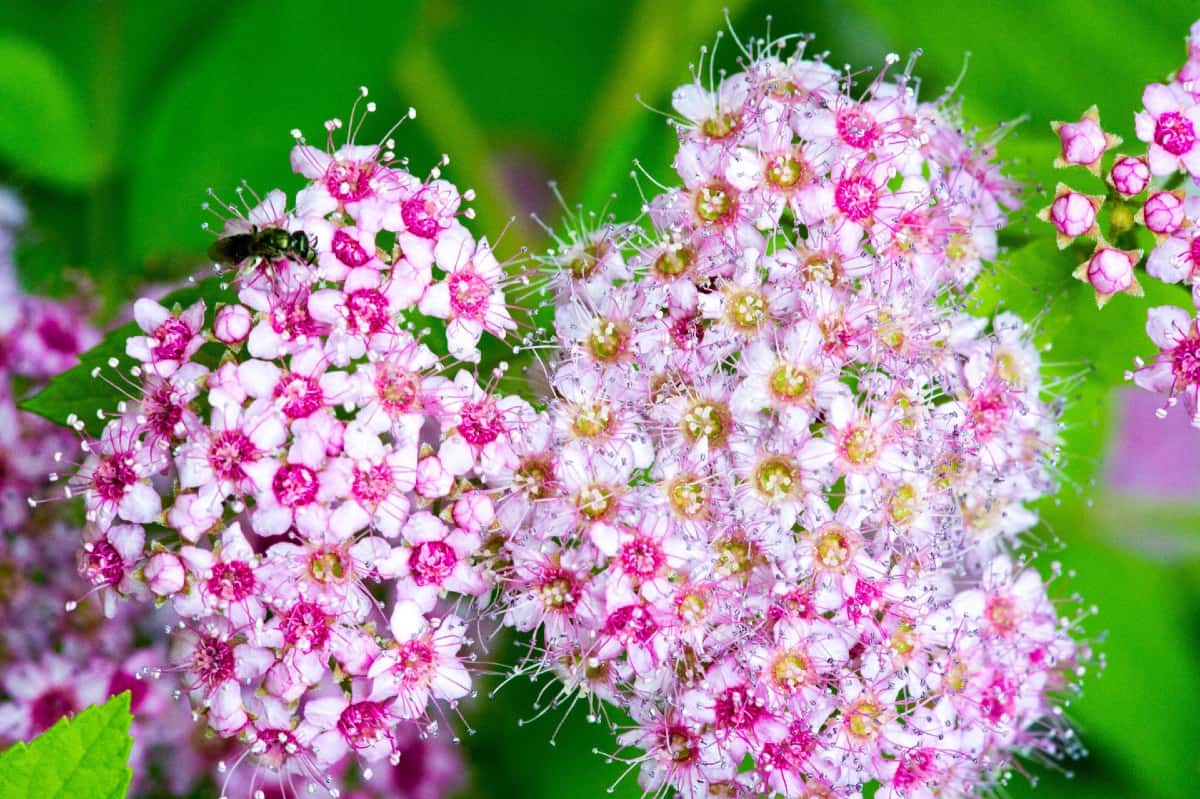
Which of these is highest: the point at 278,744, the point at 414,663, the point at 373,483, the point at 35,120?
the point at 35,120

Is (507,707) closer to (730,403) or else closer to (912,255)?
(730,403)

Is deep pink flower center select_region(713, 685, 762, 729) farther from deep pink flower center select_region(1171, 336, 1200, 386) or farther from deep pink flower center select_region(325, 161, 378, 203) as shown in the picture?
deep pink flower center select_region(325, 161, 378, 203)

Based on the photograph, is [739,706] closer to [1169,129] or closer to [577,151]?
[1169,129]

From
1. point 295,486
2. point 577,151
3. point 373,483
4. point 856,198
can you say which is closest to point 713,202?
point 856,198

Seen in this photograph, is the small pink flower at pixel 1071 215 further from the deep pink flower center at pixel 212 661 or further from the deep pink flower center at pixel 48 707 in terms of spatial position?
the deep pink flower center at pixel 48 707

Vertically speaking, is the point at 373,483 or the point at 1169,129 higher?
the point at 1169,129

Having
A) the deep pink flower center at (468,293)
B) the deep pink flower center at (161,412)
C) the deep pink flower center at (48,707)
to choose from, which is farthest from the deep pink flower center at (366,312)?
the deep pink flower center at (48,707)

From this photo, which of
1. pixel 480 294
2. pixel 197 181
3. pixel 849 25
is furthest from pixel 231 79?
pixel 849 25
